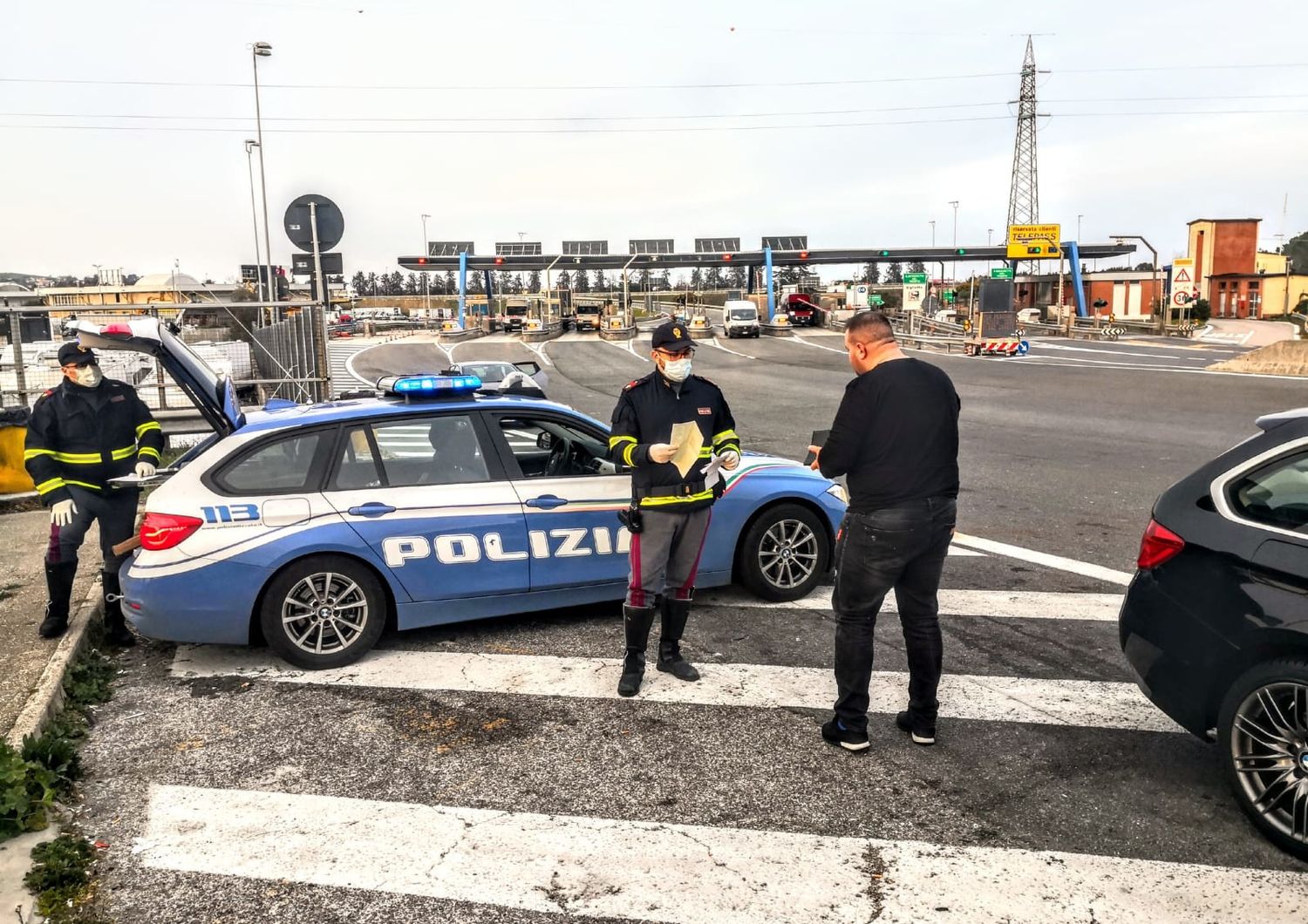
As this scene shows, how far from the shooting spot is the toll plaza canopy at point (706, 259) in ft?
245

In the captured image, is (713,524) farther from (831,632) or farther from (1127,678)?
(1127,678)

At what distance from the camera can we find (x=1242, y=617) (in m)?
3.61

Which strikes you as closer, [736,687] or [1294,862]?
[1294,862]

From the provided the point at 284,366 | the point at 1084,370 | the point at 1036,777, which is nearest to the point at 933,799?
the point at 1036,777

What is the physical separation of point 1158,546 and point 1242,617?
1.61 ft

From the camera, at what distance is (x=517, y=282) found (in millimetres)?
139125

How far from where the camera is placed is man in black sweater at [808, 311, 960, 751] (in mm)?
4172

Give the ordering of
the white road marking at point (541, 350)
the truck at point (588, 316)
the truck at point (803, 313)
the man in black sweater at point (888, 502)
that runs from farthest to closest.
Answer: the truck at point (803, 313) → the truck at point (588, 316) → the white road marking at point (541, 350) → the man in black sweater at point (888, 502)

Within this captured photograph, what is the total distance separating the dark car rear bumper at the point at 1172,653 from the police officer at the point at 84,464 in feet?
17.1

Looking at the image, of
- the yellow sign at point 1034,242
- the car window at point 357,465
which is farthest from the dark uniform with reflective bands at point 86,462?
the yellow sign at point 1034,242

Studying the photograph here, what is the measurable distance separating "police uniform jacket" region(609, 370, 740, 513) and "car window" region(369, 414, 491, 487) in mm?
1081

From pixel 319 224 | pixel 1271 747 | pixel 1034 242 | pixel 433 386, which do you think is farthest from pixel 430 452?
pixel 1034 242

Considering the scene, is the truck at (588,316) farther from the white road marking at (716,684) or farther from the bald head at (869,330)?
the bald head at (869,330)

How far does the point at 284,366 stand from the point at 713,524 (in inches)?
376
